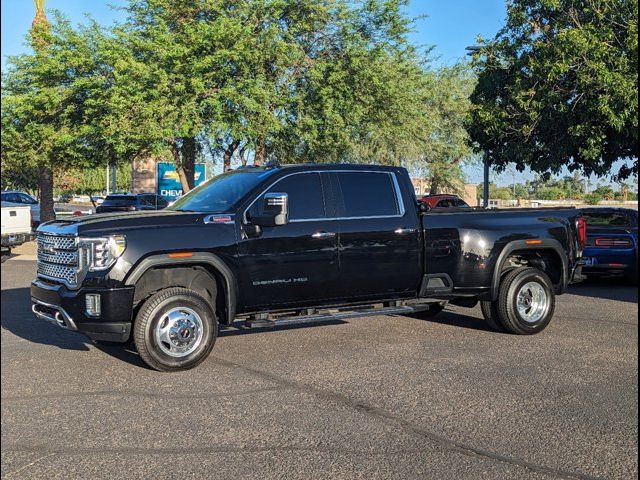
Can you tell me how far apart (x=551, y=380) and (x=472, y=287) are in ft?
6.48

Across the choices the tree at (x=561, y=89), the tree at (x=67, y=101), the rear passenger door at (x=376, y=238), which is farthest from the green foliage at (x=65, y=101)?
the rear passenger door at (x=376, y=238)

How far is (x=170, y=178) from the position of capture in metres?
23.6

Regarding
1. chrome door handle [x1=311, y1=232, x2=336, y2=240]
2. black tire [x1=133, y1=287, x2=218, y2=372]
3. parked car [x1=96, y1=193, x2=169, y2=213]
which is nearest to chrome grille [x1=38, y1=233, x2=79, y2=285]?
black tire [x1=133, y1=287, x2=218, y2=372]

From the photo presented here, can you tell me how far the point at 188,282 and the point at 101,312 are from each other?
0.95 m

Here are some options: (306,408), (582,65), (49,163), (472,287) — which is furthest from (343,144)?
(306,408)

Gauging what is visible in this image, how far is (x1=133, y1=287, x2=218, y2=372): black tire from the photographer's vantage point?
615 cm

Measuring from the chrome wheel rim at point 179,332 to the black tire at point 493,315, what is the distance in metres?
3.62

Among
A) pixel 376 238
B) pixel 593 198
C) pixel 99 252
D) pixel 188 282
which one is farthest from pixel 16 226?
pixel 593 198

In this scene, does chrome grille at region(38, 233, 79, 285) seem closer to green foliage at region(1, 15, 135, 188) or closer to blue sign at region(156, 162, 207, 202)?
green foliage at region(1, 15, 135, 188)

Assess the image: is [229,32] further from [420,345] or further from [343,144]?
[420,345]

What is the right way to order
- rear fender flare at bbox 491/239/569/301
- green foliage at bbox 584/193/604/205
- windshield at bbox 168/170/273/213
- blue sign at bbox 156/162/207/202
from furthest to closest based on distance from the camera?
1. green foliage at bbox 584/193/604/205
2. blue sign at bbox 156/162/207/202
3. rear fender flare at bbox 491/239/569/301
4. windshield at bbox 168/170/273/213

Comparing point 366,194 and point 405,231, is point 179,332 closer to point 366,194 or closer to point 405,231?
point 366,194

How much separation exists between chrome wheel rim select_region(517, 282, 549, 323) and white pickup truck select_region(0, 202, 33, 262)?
9.69m

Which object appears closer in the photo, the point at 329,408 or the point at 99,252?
the point at 329,408
